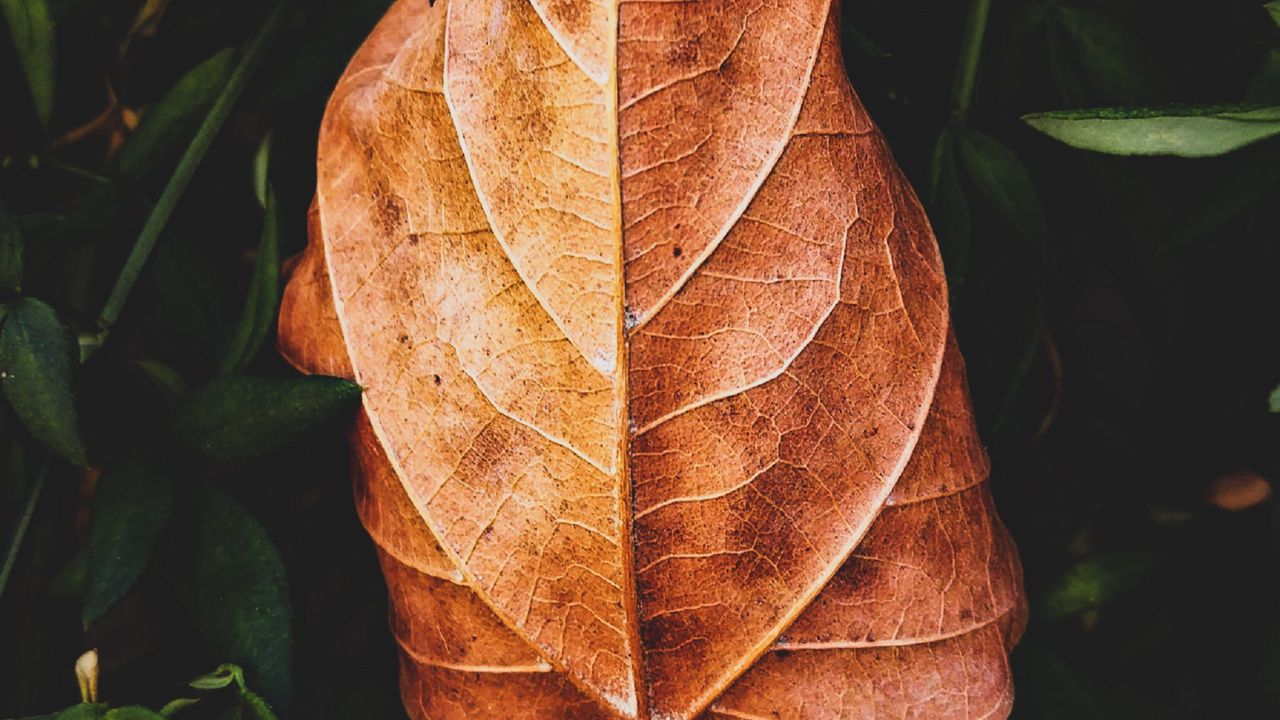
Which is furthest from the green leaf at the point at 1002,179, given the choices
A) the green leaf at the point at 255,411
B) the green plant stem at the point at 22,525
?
the green plant stem at the point at 22,525

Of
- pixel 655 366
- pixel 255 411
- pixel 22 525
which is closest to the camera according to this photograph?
pixel 655 366

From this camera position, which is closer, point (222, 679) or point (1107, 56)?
point (222, 679)

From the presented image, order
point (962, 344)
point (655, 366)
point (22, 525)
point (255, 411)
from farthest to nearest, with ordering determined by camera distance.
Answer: point (962, 344), point (22, 525), point (255, 411), point (655, 366)

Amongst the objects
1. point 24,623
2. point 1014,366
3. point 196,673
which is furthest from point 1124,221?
point 24,623

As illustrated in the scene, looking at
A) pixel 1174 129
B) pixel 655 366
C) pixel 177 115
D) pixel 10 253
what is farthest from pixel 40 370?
pixel 1174 129

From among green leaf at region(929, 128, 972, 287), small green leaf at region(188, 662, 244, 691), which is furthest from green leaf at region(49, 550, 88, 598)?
green leaf at region(929, 128, 972, 287)

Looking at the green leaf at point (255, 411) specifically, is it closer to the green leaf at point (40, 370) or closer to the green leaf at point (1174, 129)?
the green leaf at point (40, 370)

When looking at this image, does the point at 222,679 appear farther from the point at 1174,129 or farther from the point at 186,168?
the point at 1174,129

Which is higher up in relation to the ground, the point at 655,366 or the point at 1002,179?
the point at 1002,179
